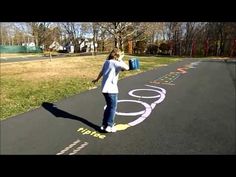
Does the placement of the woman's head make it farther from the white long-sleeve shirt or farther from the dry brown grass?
the dry brown grass

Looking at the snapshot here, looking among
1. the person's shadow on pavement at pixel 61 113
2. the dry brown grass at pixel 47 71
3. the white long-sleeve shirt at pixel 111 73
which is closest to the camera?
the white long-sleeve shirt at pixel 111 73

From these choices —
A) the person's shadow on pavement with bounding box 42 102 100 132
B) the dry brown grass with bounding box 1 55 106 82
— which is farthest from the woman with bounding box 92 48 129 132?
the dry brown grass with bounding box 1 55 106 82

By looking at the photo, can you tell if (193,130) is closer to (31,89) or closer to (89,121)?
(89,121)

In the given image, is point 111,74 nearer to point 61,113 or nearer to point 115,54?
point 115,54

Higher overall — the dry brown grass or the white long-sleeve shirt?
the white long-sleeve shirt

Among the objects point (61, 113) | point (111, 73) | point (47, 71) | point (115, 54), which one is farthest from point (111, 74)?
point (47, 71)

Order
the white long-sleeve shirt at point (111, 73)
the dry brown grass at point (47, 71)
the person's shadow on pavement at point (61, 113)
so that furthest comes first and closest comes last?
the dry brown grass at point (47, 71) < the person's shadow on pavement at point (61, 113) < the white long-sleeve shirt at point (111, 73)

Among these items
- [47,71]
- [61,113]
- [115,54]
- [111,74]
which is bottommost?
[61,113]

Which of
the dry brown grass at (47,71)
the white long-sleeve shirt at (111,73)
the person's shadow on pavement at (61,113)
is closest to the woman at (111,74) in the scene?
the white long-sleeve shirt at (111,73)

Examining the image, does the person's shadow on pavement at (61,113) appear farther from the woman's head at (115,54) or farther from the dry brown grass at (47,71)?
the dry brown grass at (47,71)

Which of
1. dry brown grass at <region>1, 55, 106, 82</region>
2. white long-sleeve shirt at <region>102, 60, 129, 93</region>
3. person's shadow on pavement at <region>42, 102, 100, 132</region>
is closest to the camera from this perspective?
white long-sleeve shirt at <region>102, 60, 129, 93</region>

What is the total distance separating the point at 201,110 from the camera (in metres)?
6.32

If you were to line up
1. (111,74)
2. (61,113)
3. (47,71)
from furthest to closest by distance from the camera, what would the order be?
(47,71) < (61,113) < (111,74)

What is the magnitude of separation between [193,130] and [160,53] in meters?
46.1
